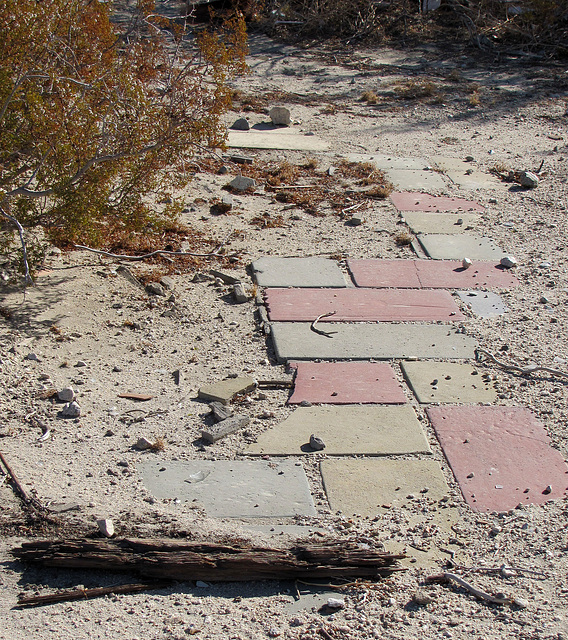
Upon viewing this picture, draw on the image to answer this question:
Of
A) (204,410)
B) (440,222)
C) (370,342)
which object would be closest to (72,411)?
(204,410)

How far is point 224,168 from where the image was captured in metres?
6.31

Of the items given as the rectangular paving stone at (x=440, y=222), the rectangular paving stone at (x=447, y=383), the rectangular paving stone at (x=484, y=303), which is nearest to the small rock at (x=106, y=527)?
the rectangular paving stone at (x=447, y=383)

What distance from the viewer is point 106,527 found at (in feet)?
8.38

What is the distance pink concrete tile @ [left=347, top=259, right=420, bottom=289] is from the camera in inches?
185

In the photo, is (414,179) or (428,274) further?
(414,179)

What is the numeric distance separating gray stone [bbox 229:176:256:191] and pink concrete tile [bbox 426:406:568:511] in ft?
10.1

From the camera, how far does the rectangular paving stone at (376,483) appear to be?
283 centimetres

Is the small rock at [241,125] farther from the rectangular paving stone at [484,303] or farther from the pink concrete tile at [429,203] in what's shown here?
the rectangular paving stone at [484,303]

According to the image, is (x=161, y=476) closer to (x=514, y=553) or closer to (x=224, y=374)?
(x=224, y=374)

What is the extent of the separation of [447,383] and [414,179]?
3181 mm

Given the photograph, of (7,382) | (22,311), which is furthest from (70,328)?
(7,382)

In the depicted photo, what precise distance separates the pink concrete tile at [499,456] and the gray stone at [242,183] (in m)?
3.07

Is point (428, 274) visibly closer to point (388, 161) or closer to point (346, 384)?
point (346, 384)

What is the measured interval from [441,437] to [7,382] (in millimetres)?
1973
